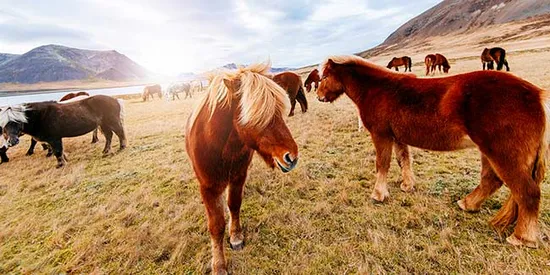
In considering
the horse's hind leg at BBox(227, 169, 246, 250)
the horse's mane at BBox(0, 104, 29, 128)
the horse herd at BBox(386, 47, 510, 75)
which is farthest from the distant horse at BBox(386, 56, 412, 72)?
→ the horse's mane at BBox(0, 104, 29, 128)

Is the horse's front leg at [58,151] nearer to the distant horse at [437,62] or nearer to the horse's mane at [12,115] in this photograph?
the horse's mane at [12,115]

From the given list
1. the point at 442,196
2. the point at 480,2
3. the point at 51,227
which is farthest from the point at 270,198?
the point at 480,2

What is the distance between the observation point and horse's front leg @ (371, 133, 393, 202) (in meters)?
4.01

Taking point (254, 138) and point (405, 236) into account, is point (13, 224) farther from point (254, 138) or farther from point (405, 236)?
point (405, 236)

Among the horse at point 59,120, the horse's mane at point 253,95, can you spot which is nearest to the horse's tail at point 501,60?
the horse's mane at point 253,95

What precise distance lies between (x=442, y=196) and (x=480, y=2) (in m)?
227

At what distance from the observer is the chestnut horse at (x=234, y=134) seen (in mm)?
2223

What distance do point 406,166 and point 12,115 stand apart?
9704 mm

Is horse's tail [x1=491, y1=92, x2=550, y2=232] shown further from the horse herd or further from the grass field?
the horse herd

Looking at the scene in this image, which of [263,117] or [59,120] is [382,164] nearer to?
[263,117]

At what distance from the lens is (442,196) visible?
4.00 metres

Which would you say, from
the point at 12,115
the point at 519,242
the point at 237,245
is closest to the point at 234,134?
the point at 237,245

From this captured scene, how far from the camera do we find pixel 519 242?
2.80m

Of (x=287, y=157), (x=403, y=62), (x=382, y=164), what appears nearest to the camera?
(x=287, y=157)
